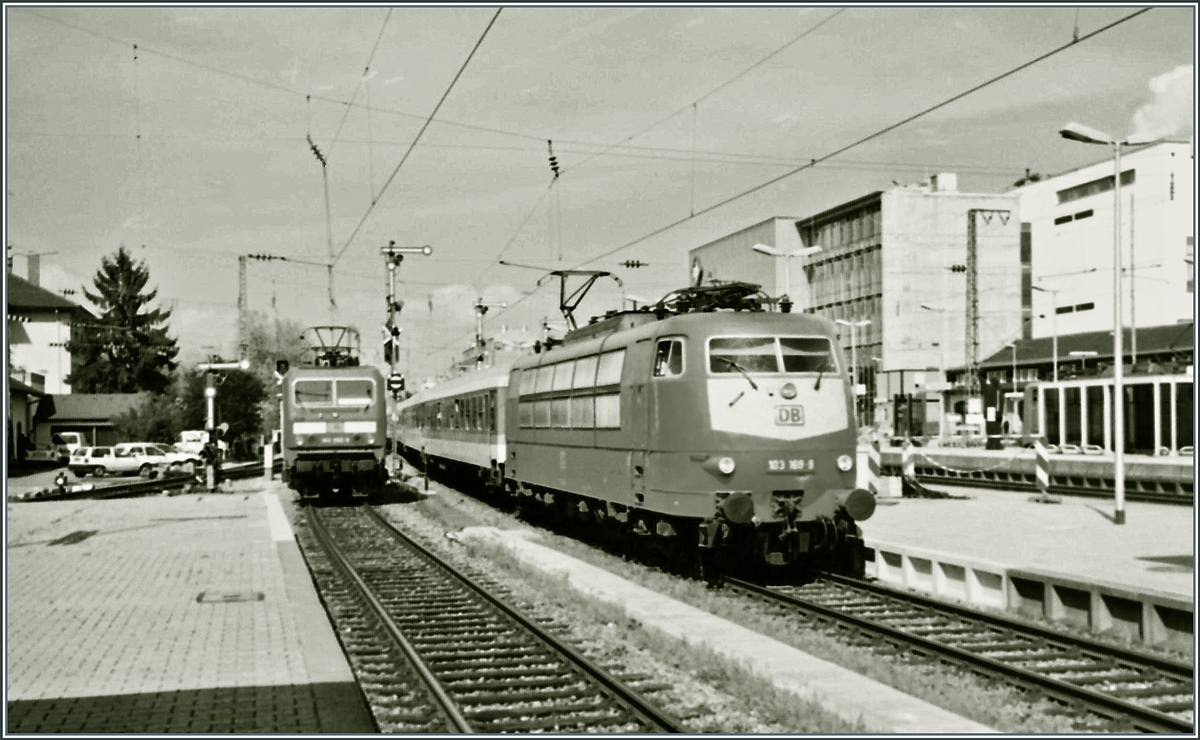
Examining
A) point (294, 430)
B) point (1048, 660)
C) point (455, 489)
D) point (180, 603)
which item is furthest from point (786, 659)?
point (455, 489)

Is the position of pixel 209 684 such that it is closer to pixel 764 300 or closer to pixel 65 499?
pixel 764 300

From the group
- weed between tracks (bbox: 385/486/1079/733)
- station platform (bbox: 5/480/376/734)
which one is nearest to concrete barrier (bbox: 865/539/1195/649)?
weed between tracks (bbox: 385/486/1079/733)

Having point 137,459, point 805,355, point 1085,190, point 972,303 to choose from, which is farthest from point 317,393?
point 1085,190

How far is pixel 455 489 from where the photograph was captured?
1487 inches

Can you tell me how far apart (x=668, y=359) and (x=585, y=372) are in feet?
11.2

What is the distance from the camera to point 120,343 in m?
88.1

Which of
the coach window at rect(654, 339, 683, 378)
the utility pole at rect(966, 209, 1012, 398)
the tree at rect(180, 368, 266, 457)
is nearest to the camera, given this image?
the coach window at rect(654, 339, 683, 378)

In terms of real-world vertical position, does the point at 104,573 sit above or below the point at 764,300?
below

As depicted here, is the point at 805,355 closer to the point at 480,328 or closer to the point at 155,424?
the point at 480,328

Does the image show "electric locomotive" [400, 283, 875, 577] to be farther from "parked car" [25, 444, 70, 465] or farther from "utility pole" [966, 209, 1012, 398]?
"parked car" [25, 444, 70, 465]

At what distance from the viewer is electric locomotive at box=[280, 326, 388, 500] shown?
97.1 feet

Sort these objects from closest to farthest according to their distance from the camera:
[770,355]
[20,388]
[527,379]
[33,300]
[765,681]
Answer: [765,681] → [770,355] → [527,379] → [20,388] → [33,300]

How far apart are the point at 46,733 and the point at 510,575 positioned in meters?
9.43

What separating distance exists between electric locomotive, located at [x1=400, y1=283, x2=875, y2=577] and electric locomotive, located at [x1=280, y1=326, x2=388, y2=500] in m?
13.3
